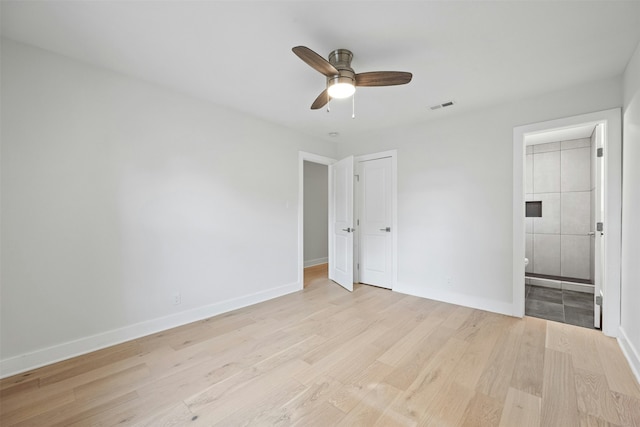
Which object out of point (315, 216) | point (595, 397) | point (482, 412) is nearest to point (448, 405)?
point (482, 412)

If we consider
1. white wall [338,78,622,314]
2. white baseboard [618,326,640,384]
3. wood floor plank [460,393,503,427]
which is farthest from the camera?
white wall [338,78,622,314]

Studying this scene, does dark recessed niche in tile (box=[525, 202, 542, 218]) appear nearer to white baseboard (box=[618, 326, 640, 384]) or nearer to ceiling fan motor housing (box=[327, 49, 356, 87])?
white baseboard (box=[618, 326, 640, 384])

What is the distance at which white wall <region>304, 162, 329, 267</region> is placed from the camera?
6297 mm

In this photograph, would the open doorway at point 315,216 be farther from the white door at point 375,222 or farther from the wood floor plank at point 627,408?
the wood floor plank at point 627,408

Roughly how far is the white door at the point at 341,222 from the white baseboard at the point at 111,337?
150 centimetres

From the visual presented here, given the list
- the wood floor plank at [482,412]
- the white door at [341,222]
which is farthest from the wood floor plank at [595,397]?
the white door at [341,222]

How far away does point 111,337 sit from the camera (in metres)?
2.47

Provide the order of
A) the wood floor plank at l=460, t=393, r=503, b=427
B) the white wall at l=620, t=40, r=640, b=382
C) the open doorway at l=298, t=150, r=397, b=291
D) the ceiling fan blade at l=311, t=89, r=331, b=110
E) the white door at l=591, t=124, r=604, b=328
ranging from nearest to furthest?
the wood floor plank at l=460, t=393, r=503, b=427 < the white wall at l=620, t=40, r=640, b=382 < the ceiling fan blade at l=311, t=89, r=331, b=110 < the white door at l=591, t=124, r=604, b=328 < the open doorway at l=298, t=150, r=397, b=291

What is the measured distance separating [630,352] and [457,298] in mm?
1545

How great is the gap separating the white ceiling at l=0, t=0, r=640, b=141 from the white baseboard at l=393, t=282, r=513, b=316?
2.45 m

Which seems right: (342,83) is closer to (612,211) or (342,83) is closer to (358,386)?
(358,386)

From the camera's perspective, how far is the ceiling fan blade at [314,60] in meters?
1.70

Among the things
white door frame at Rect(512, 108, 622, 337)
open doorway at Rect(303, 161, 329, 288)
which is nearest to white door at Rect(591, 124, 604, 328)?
white door frame at Rect(512, 108, 622, 337)

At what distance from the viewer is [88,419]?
162 cm
